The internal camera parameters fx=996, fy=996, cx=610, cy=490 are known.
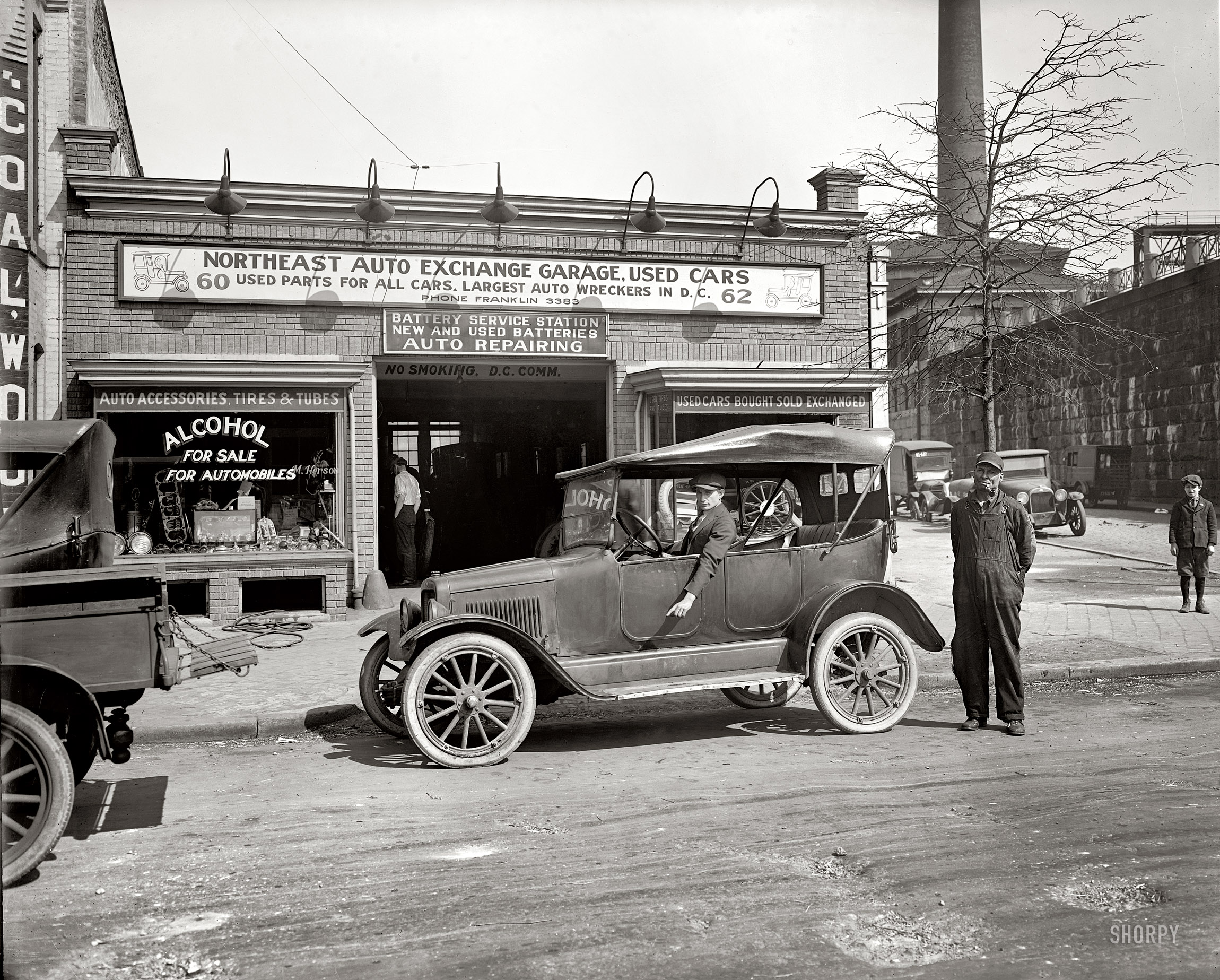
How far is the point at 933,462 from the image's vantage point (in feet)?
104

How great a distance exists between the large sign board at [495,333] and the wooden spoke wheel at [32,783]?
8943 mm

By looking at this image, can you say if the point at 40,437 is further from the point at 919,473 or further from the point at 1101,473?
the point at 1101,473

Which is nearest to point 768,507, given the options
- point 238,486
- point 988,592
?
point 988,592

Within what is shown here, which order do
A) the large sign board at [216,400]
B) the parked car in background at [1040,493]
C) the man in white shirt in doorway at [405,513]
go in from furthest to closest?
the parked car in background at [1040,493], the man in white shirt in doorway at [405,513], the large sign board at [216,400]

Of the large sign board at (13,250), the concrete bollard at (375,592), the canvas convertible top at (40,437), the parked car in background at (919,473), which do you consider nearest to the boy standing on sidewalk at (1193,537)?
the concrete bollard at (375,592)

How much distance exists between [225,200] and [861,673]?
9.12m

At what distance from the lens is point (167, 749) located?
6.43 meters

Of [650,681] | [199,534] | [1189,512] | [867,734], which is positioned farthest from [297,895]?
[1189,512]

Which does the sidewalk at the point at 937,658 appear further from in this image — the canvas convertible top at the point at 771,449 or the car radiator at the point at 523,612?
the canvas convertible top at the point at 771,449

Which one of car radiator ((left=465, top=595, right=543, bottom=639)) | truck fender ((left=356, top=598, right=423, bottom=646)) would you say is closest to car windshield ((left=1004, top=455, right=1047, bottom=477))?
car radiator ((left=465, top=595, right=543, bottom=639))

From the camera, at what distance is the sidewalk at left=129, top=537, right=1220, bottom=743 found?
22.9 ft

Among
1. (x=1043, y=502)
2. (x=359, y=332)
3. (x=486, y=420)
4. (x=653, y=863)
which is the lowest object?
(x=653, y=863)

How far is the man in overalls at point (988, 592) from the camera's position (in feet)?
21.1

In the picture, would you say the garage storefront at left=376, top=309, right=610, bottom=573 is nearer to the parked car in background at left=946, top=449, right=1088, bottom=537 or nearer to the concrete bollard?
the concrete bollard
